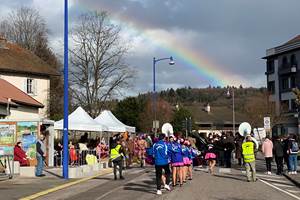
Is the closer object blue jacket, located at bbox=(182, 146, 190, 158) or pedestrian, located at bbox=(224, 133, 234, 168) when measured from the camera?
blue jacket, located at bbox=(182, 146, 190, 158)

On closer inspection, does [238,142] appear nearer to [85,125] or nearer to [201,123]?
[85,125]

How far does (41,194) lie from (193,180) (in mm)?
7128

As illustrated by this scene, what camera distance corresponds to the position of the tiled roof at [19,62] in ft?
174

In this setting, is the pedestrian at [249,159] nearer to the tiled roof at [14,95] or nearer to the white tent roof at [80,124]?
the white tent roof at [80,124]

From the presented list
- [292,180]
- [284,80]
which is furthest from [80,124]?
[284,80]

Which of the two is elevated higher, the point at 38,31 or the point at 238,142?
the point at 38,31

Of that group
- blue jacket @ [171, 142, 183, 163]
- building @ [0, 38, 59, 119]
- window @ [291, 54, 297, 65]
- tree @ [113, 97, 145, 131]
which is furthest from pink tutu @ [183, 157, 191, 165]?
Result: window @ [291, 54, 297, 65]

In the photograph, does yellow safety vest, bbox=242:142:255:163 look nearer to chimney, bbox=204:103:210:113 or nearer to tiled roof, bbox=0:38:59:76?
tiled roof, bbox=0:38:59:76

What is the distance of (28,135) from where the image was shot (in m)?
28.7

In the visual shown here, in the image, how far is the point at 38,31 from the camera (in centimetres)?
7569

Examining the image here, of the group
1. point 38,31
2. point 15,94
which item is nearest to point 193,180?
point 15,94

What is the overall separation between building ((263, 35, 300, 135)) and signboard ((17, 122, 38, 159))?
57513mm

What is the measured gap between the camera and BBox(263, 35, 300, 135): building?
8281cm

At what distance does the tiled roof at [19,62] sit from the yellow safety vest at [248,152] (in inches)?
1367
